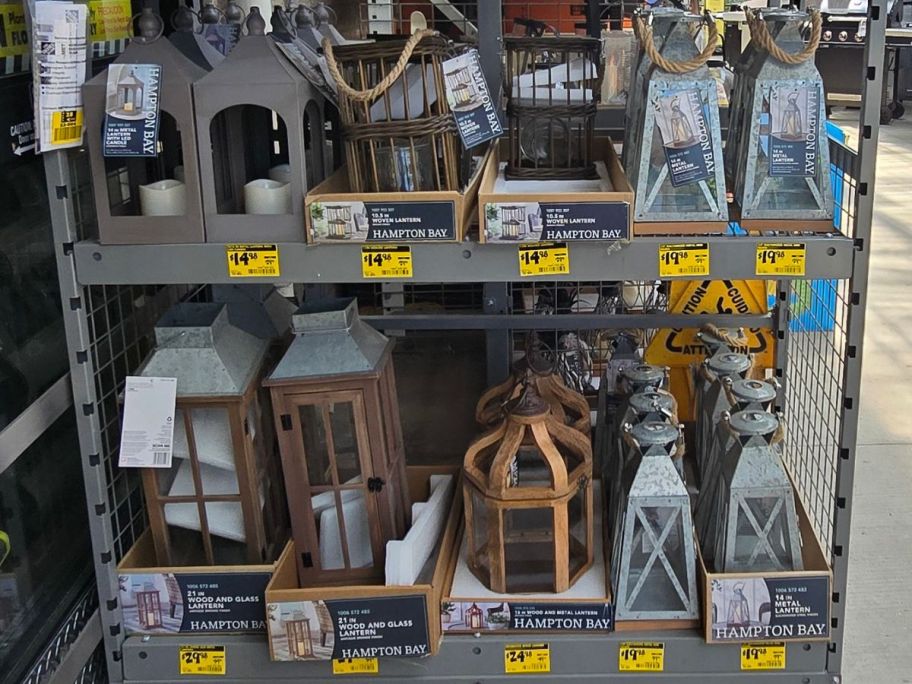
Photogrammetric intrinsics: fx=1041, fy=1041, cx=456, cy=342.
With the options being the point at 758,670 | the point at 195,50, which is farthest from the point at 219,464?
the point at 758,670

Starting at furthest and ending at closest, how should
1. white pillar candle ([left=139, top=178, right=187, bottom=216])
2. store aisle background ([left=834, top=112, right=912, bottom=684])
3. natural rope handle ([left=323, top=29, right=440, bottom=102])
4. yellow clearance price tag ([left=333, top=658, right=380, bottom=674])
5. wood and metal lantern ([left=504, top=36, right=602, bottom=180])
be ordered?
store aisle background ([left=834, top=112, right=912, bottom=684])
wood and metal lantern ([left=504, top=36, right=602, bottom=180])
yellow clearance price tag ([left=333, top=658, right=380, bottom=674])
white pillar candle ([left=139, top=178, right=187, bottom=216])
natural rope handle ([left=323, top=29, right=440, bottom=102])

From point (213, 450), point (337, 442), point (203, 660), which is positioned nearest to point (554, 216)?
point (337, 442)

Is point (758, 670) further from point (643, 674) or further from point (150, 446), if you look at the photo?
point (150, 446)

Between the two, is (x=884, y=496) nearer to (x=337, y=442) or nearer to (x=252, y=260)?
(x=337, y=442)

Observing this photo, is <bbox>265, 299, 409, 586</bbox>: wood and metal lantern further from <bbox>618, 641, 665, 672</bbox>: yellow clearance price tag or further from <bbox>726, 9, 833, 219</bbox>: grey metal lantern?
<bbox>726, 9, 833, 219</bbox>: grey metal lantern

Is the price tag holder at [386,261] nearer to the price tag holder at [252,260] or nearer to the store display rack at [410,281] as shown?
the store display rack at [410,281]

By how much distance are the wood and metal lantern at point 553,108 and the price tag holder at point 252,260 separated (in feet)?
1.80

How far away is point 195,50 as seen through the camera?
6.09 ft

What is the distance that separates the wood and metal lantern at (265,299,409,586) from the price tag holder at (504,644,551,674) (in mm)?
294

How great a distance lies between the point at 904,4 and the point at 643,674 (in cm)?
1234

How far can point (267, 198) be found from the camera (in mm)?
1828

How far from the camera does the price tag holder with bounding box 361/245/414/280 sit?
69.2 inches

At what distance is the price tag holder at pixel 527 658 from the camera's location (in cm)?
191

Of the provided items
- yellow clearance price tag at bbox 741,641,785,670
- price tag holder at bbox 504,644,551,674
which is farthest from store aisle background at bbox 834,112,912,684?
price tag holder at bbox 504,644,551,674
